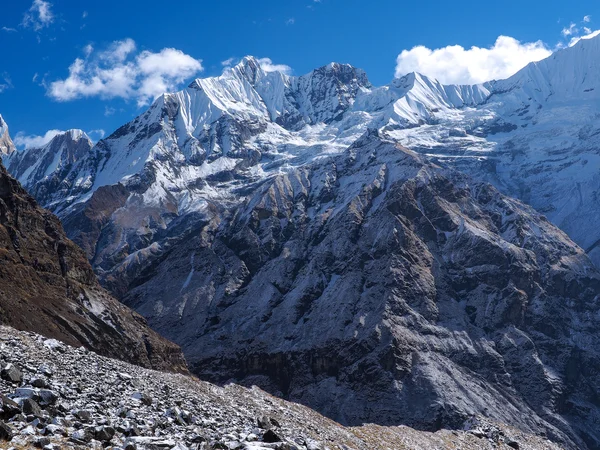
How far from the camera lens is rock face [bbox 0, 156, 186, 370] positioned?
143 m

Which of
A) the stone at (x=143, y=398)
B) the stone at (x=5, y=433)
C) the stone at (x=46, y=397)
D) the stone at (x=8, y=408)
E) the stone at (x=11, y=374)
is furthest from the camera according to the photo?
the stone at (x=143, y=398)

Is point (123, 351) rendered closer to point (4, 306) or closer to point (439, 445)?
point (4, 306)

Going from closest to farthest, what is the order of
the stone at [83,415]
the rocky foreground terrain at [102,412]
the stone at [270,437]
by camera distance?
the rocky foreground terrain at [102,412] < the stone at [83,415] < the stone at [270,437]

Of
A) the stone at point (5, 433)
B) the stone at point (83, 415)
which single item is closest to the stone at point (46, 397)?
the stone at point (83, 415)

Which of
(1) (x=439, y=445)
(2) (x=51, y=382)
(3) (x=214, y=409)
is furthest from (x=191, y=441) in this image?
(1) (x=439, y=445)

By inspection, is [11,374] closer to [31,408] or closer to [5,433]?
[31,408]

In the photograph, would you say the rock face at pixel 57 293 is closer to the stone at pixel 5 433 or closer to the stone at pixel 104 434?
the stone at pixel 104 434

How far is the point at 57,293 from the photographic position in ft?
518

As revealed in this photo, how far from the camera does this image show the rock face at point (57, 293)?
470 feet

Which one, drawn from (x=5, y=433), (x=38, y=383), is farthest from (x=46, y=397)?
(x=5, y=433)

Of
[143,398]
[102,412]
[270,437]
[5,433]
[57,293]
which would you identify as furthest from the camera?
[57,293]

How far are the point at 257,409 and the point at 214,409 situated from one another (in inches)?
821

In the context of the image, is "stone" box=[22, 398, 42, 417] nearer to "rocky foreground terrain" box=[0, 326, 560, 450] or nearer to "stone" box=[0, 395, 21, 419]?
"rocky foreground terrain" box=[0, 326, 560, 450]

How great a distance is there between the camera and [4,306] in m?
129
